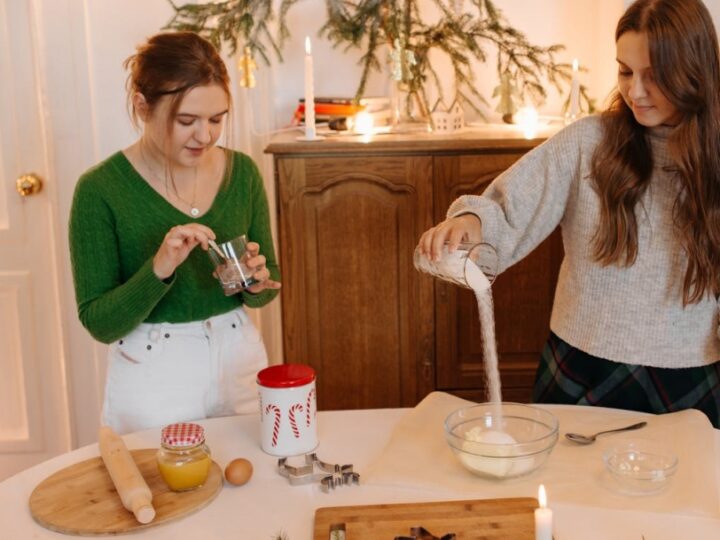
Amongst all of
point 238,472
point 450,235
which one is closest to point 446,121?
point 450,235

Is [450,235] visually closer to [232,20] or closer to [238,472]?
[238,472]

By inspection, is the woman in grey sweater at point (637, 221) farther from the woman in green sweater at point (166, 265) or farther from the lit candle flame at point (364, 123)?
the lit candle flame at point (364, 123)

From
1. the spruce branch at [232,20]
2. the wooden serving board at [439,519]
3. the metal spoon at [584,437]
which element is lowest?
→ the wooden serving board at [439,519]

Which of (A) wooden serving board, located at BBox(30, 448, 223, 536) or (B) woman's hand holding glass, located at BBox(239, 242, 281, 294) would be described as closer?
(A) wooden serving board, located at BBox(30, 448, 223, 536)

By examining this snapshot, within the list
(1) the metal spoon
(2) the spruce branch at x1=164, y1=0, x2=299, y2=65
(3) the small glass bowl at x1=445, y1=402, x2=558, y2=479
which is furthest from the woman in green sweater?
(2) the spruce branch at x1=164, y1=0, x2=299, y2=65

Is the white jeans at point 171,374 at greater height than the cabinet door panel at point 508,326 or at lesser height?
greater

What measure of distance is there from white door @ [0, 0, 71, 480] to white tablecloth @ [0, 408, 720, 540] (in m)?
1.65

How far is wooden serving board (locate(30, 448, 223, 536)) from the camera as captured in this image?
1.36 meters

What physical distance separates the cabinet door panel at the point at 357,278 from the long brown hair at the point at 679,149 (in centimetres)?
90

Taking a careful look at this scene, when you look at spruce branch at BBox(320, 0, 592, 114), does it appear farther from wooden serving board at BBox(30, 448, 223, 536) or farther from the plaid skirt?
wooden serving board at BBox(30, 448, 223, 536)

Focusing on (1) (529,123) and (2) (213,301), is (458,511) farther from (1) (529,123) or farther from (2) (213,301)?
(1) (529,123)

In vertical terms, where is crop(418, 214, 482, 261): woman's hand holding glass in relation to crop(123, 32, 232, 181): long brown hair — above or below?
below

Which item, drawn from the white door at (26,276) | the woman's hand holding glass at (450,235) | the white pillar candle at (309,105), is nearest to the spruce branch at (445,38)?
the white pillar candle at (309,105)

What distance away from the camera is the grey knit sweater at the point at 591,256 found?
1.90 meters
